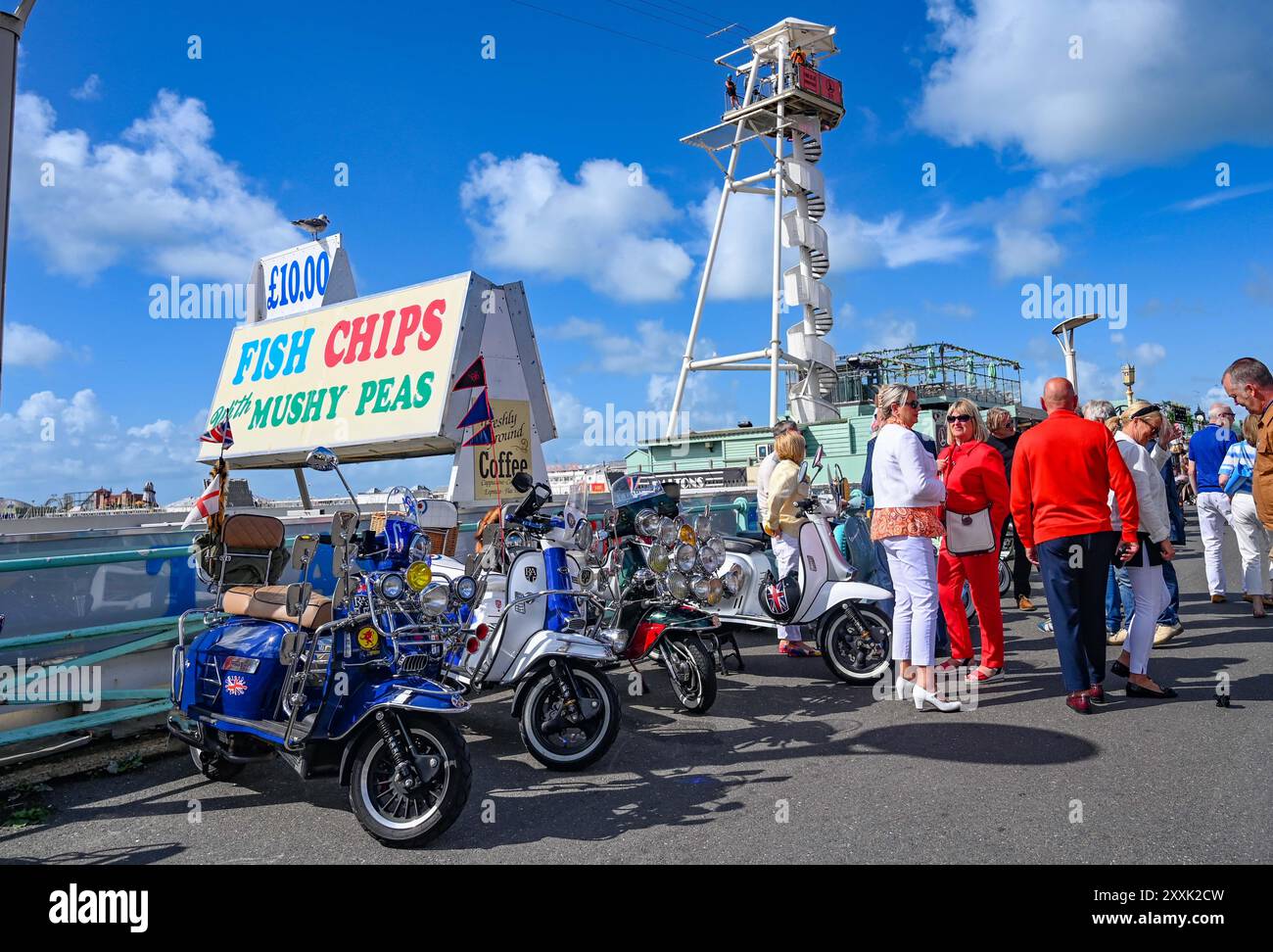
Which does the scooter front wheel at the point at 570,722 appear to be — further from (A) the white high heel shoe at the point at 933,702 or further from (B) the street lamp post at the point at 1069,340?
(B) the street lamp post at the point at 1069,340

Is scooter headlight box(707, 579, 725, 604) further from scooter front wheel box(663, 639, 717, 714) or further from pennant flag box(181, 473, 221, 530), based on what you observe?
pennant flag box(181, 473, 221, 530)

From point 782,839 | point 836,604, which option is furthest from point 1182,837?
point 836,604

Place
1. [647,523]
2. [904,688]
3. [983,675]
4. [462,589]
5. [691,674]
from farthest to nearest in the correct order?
[983,675], [904,688], [647,523], [691,674], [462,589]

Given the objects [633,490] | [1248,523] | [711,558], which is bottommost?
[711,558]

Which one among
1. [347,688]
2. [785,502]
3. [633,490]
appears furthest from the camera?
[785,502]

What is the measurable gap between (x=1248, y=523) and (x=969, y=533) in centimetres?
454

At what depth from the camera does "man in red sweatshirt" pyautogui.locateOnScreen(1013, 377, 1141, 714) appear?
17.8 ft

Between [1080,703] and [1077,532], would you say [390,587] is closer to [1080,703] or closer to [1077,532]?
[1077,532]

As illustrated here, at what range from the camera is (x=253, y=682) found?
4371 mm

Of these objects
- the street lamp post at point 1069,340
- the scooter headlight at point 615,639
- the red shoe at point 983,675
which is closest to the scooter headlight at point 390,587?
the scooter headlight at point 615,639

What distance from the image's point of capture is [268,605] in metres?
4.68

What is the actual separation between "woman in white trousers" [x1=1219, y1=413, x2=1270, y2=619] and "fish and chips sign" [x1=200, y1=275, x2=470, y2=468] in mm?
8768

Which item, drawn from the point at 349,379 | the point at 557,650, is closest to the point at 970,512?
the point at 557,650

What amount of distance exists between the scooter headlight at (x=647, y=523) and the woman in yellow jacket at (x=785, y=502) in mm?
1503
